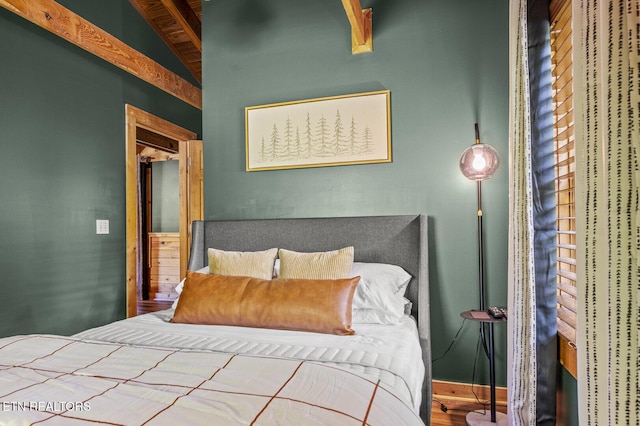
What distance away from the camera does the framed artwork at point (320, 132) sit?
247cm

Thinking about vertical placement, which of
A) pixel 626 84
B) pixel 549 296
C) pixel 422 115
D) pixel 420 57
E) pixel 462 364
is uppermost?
pixel 420 57

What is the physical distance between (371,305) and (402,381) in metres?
0.72

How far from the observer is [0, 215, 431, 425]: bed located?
2.79 ft

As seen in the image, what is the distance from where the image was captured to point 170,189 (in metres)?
6.04

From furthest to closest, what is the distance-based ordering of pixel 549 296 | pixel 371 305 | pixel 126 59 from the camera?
pixel 126 59
pixel 371 305
pixel 549 296

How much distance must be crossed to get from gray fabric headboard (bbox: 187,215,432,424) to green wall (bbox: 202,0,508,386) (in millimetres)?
122

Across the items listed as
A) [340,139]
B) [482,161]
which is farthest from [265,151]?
[482,161]

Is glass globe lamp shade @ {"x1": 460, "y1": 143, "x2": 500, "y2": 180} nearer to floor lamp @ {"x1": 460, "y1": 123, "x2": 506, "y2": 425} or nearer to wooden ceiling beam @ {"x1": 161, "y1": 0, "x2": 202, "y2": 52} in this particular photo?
floor lamp @ {"x1": 460, "y1": 123, "x2": 506, "y2": 425}

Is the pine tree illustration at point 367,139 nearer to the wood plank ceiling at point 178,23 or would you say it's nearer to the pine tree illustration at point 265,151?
the pine tree illustration at point 265,151

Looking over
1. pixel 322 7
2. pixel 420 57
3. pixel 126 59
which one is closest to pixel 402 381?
pixel 420 57

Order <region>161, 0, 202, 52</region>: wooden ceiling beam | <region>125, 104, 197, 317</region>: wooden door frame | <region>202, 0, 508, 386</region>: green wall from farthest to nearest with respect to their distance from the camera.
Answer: <region>161, 0, 202, 52</region>: wooden ceiling beam → <region>125, 104, 197, 317</region>: wooden door frame → <region>202, 0, 508, 386</region>: green wall

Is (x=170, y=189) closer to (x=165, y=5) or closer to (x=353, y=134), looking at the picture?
(x=165, y=5)

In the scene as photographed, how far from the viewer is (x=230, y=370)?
3.61 feet

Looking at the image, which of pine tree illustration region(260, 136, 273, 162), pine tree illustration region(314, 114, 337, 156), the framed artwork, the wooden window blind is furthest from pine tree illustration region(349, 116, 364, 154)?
the wooden window blind
